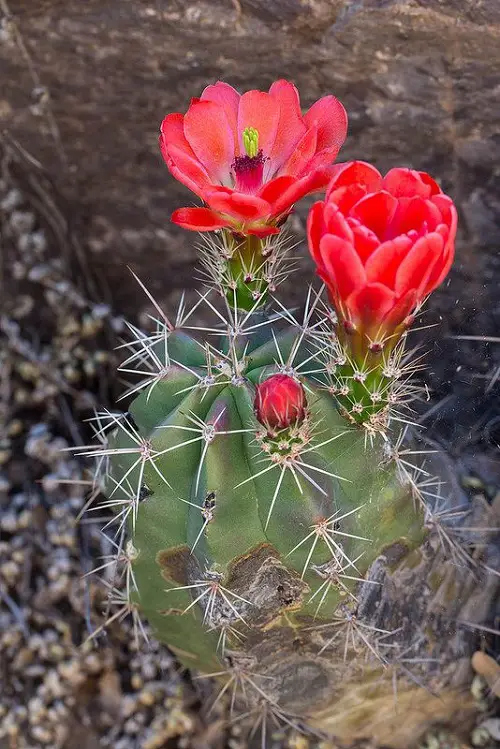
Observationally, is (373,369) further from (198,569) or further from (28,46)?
(28,46)

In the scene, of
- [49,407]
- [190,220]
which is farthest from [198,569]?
[49,407]

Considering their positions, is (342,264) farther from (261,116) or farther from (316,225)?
(261,116)

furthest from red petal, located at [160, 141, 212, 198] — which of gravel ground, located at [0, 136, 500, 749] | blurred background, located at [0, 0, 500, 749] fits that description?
gravel ground, located at [0, 136, 500, 749]

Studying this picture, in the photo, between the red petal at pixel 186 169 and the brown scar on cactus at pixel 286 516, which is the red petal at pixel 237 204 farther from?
the brown scar on cactus at pixel 286 516

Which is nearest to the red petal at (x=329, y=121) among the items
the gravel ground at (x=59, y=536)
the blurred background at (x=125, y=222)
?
the blurred background at (x=125, y=222)

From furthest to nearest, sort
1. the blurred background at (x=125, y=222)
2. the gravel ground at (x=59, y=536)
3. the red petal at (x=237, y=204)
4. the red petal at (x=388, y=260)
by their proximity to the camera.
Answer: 1. the gravel ground at (x=59, y=536)
2. the blurred background at (x=125, y=222)
3. the red petal at (x=237, y=204)
4. the red petal at (x=388, y=260)

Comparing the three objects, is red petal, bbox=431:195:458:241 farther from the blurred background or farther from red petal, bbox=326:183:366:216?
the blurred background

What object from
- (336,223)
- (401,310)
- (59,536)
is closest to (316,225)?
(336,223)
